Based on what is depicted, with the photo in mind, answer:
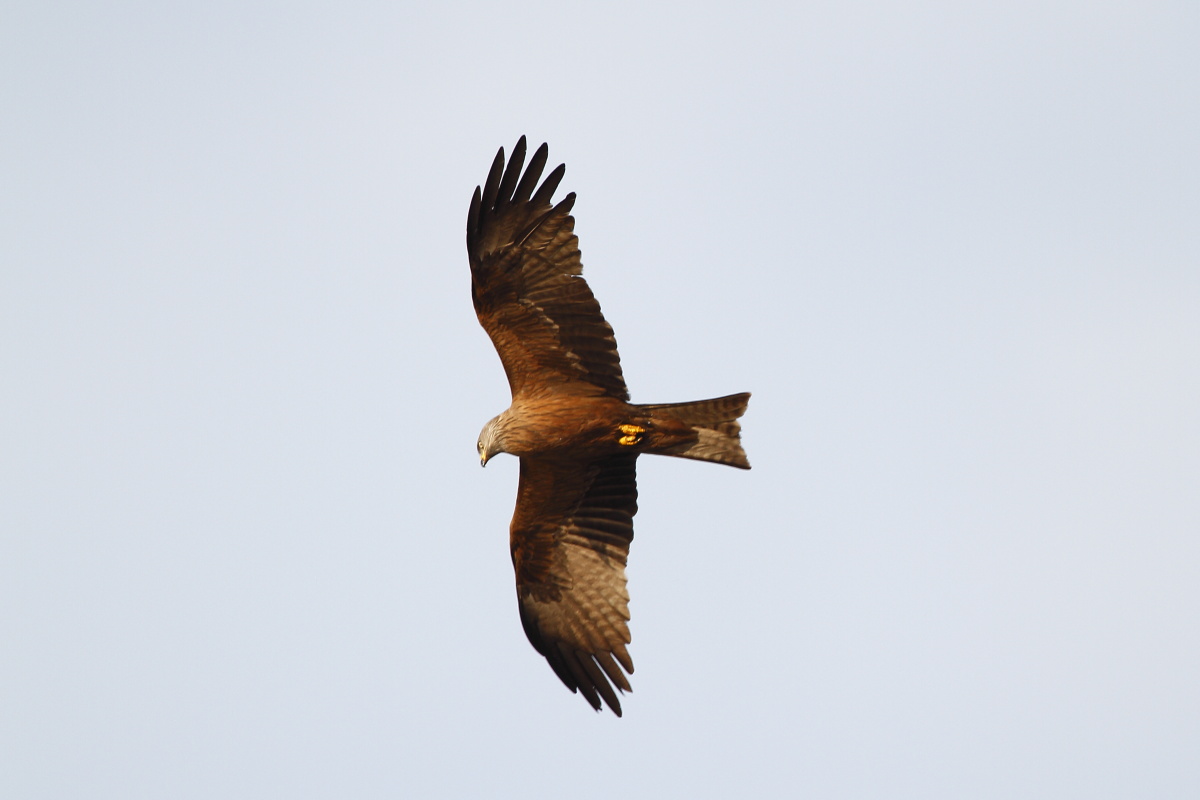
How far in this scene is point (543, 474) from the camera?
11.3m

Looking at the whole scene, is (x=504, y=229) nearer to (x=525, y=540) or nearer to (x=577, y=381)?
(x=577, y=381)

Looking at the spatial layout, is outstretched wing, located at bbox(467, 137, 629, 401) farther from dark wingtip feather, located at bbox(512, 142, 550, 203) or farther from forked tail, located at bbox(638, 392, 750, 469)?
forked tail, located at bbox(638, 392, 750, 469)

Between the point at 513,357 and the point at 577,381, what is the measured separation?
0.52 metres

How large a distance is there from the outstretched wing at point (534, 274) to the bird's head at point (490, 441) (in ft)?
2.12

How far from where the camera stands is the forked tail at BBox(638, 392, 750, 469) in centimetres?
1080

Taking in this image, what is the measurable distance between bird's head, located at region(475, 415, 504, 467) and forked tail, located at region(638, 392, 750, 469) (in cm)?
110

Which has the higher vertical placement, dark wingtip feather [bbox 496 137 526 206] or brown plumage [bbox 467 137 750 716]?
dark wingtip feather [bbox 496 137 526 206]

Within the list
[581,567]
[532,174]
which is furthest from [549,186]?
[581,567]

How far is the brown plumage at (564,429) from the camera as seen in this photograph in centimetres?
1050

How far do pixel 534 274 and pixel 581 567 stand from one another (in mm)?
2547

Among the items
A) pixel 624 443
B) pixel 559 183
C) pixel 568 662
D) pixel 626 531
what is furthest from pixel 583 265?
pixel 568 662

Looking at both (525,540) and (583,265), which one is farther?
(525,540)

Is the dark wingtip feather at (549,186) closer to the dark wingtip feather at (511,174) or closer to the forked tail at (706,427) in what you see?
the dark wingtip feather at (511,174)

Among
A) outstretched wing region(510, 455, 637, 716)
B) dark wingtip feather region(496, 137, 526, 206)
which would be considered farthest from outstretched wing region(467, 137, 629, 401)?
outstretched wing region(510, 455, 637, 716)
